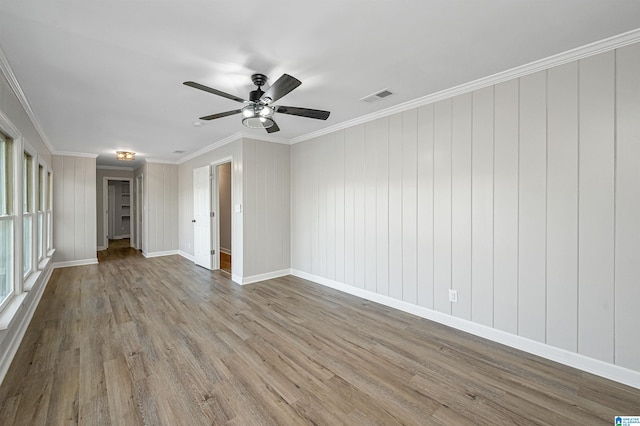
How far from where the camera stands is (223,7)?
1699 mm

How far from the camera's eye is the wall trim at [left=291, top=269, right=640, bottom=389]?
6.81ft

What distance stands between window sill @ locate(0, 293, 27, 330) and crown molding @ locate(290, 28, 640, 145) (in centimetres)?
407

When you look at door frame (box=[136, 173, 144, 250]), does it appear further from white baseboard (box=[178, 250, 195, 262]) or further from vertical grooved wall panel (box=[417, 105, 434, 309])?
vertical grooved wall panel (box=[417, 105, 434, 309])

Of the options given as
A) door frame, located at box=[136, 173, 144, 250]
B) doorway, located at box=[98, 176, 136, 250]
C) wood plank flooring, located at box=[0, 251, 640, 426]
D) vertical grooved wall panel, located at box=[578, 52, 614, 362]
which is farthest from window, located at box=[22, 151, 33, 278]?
doorway, located at box=[98, 176, 136, 250]

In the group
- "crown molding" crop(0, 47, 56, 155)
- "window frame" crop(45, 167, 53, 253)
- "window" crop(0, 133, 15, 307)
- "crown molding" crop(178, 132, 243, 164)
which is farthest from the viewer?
"window frame" crop(45, 167, 53, 253)

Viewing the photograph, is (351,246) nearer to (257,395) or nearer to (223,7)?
(257,395)

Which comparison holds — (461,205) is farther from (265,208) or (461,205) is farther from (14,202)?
(14,202)

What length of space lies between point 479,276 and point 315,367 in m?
1.85

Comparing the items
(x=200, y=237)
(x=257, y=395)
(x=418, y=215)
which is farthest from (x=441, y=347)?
(x=200, y=237)

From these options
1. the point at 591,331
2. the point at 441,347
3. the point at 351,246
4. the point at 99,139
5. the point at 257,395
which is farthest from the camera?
the point at 99,139

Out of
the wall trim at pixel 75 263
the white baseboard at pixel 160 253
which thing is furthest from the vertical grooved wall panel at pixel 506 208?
the wall trim at pixel 75 263

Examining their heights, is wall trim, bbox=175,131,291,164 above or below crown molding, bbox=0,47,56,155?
above

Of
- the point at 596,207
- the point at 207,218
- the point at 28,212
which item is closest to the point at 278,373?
the point at 596,207

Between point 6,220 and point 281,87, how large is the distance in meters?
2.81
